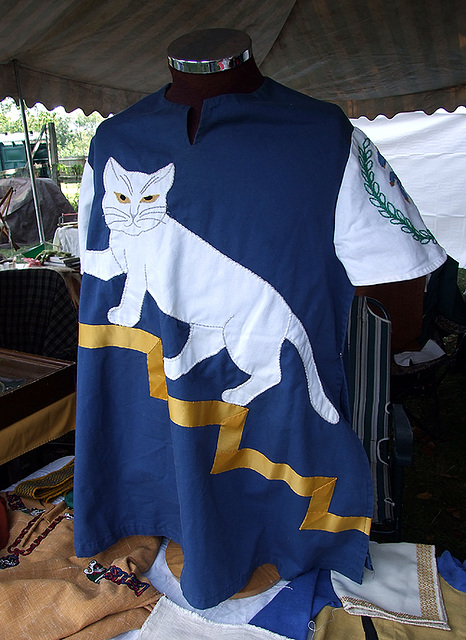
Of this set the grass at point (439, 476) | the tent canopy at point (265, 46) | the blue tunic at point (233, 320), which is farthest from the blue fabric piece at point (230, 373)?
the tent canopy at point (265, 46)

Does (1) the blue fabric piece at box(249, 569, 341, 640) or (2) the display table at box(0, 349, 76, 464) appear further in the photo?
(2) the display table at box(0, 349, 76, 464)

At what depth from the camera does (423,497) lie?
8.43ft

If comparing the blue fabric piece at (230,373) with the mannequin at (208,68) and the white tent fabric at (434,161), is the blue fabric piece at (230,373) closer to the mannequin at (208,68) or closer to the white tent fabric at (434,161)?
the mannequin at (208,68)

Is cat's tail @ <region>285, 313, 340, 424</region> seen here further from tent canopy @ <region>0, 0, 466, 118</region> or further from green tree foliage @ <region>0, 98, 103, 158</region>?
green tree foliage @ <region>0, 98, 103, 158</region>

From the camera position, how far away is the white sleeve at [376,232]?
1.07 metres

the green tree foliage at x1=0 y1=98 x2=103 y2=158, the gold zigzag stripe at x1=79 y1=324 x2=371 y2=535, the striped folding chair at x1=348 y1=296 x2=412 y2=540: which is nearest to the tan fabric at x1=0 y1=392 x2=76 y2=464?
the gold zigzag stripe at x1=79 y1=324 x2=371 y2=535

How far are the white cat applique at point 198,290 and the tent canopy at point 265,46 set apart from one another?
1.48m

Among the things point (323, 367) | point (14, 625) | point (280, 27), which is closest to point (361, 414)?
point (323, 367)

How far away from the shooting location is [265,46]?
3.56 meters

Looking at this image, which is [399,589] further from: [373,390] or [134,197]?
[134,197]

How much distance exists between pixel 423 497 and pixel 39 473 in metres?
1.80

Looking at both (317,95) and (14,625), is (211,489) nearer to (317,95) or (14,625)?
(14,625)

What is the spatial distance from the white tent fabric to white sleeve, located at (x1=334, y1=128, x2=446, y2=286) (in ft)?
18.7

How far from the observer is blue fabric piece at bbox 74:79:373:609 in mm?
1125
